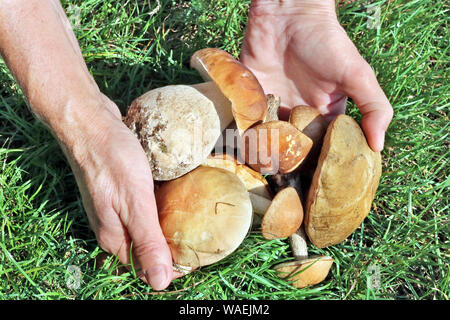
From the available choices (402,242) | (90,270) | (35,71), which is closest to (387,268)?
(402,242)

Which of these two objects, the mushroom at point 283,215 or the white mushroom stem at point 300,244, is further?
the white mushroom stem at point 300,244

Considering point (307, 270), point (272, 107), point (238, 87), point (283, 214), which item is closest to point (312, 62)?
point (272, 107)

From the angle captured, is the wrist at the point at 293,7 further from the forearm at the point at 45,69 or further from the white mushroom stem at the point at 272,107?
the forearm at the point at 45,69

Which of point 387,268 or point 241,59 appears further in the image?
point 241,59

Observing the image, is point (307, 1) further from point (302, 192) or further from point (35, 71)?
point (35, 71)

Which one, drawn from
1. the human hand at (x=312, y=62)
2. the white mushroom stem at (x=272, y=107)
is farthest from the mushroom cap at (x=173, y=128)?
the human hand at (x=312, y=62)

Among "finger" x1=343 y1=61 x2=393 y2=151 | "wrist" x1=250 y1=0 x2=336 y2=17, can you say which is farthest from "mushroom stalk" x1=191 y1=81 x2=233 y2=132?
"wrist" x1=250 y1=0 x2=336 y2=17

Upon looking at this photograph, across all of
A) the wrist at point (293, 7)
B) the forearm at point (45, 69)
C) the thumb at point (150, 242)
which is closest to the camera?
the thumb at point (150, 242)
